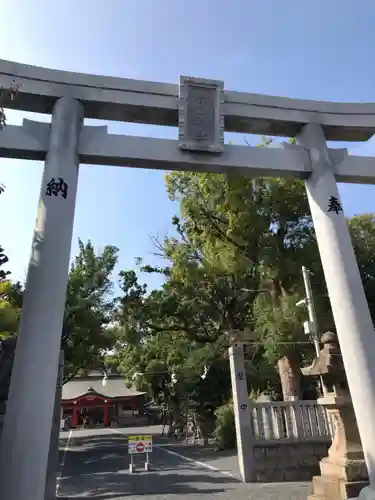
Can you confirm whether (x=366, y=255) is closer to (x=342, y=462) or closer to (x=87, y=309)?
(x=342, y=462)

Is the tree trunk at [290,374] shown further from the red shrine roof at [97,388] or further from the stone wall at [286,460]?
the red shrine roof at [97,388]

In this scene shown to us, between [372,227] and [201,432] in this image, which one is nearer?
[372,227]

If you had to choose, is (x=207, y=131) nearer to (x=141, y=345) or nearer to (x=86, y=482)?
(x=86, y=482)

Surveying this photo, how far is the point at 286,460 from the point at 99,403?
29914 mm

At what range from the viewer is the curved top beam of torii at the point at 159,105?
5625mm

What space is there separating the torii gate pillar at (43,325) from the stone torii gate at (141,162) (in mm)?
11

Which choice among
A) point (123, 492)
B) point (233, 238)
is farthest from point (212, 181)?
point (123, 492)

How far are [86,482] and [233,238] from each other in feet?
25.9

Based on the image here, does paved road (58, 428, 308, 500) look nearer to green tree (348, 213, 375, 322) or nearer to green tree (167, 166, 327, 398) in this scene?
green tree (167, 166, 327, 398)

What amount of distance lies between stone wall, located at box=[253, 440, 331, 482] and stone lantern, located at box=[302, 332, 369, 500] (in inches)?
91.0

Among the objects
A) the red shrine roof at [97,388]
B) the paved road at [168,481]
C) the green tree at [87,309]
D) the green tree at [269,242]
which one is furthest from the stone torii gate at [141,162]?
the red shrine roof at [97,388]

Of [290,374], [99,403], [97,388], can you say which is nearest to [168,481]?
[290,374]

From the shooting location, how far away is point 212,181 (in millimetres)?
13039

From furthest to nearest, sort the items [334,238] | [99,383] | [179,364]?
[99,383] → [179,364] → [334,238]
